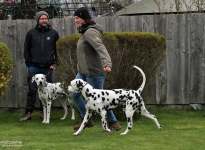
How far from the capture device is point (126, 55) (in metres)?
9.62

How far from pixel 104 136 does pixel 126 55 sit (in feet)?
7.31

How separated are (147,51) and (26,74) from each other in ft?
11.1

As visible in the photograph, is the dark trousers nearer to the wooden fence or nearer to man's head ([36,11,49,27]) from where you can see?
the wooden fence

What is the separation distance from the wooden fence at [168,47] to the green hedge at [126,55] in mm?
1774

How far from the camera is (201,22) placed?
11.6 m

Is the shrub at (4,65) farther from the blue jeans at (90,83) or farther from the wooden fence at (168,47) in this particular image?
the blue jeans at (90,83)

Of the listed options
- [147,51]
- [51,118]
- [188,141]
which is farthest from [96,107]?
[51,118]

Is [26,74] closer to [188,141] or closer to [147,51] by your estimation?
[147,51]

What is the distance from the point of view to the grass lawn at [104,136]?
7.06 metres

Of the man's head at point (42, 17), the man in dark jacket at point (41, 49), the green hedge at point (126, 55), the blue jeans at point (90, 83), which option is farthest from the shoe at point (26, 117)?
the blue jeans at point (90, 83)

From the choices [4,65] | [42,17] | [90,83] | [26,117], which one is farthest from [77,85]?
[26,117]

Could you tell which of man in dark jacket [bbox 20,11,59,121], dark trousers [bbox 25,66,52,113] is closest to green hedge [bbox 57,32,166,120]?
man in dark jacket [bbox 20,11,59,121]

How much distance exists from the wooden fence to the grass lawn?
77 centimetres

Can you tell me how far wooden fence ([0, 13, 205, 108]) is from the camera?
1159cm
